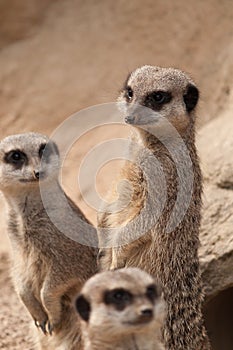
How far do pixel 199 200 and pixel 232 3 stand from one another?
2.22 metres

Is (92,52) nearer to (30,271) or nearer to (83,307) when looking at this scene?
(30,271)

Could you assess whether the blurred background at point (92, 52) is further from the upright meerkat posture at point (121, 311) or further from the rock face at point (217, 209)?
the upright meerkat posture at point (121, 311)

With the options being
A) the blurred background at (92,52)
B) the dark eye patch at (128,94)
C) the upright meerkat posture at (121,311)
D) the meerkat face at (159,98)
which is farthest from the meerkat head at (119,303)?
the blurred background at (92,52)

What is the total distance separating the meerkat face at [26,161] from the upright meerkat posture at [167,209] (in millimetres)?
376

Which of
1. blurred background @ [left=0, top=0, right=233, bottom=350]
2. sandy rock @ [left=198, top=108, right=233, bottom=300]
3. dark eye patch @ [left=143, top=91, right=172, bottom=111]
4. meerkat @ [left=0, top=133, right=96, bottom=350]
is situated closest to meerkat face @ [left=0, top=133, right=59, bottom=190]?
meerkat @ [left=0, top=133, right=96, bottom=350]

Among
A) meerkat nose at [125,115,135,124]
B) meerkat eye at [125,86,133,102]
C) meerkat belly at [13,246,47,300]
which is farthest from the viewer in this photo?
meerkat eye at [125,86,133,102]

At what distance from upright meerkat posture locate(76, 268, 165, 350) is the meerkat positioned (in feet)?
2.11

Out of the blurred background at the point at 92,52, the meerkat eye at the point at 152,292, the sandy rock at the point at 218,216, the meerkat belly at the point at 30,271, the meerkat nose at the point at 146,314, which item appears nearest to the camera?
the meerkat nose at the point at 146,314

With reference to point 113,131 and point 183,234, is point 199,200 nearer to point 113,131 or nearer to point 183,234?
point 183,234

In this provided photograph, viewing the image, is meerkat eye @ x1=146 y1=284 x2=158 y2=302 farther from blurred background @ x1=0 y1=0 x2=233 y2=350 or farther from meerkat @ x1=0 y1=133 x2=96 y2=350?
blurred background @ x1=0 y1=0 x2=233 y2=350

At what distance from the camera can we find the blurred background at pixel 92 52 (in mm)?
6227

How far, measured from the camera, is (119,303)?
11.2ft

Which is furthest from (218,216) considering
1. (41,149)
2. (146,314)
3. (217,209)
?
(146,314)

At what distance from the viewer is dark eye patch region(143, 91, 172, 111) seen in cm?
423
